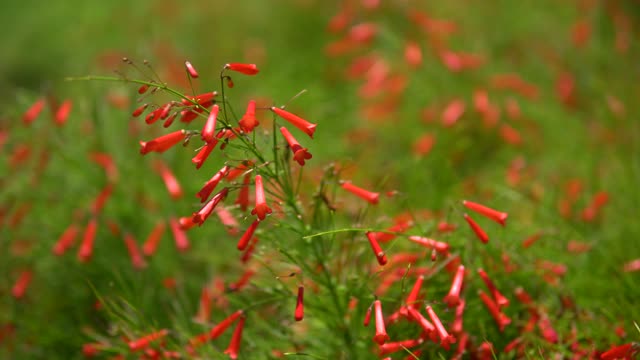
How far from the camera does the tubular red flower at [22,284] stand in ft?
10.7

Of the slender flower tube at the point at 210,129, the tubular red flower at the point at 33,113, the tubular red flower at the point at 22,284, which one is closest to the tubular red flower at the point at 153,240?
the tubular red flower at the point at 22,284

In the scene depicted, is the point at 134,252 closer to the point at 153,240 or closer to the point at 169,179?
the point at 153,240

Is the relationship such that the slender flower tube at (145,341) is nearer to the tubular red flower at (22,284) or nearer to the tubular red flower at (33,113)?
the tubular red flower at (22,284)

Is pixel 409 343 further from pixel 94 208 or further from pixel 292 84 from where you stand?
pixel 292 84

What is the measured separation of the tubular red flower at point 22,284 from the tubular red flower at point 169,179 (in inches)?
31.3

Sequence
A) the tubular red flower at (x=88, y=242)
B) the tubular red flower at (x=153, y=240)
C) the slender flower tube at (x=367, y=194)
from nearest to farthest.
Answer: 1. the slender flower tube at (x=367, y=194)
2. the tubular red flower at (x=88, y=242)
3. the tubular red flower at (x=153, y=240)

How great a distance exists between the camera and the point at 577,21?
200 inches

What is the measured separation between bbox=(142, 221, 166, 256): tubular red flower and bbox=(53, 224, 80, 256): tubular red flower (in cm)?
34

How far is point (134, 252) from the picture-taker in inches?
132

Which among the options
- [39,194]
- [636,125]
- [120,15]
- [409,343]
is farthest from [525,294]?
[120,15]

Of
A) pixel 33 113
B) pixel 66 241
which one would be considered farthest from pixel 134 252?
pixel 33 113

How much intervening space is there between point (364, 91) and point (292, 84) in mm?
543

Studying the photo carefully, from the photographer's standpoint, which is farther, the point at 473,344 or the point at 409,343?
the point at 473,344

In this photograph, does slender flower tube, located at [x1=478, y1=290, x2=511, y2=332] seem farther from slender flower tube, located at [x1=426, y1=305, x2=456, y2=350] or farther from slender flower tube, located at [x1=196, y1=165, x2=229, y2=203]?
slender flower tube, located at [x1=196, y1=165, x2=229, y2=203]
